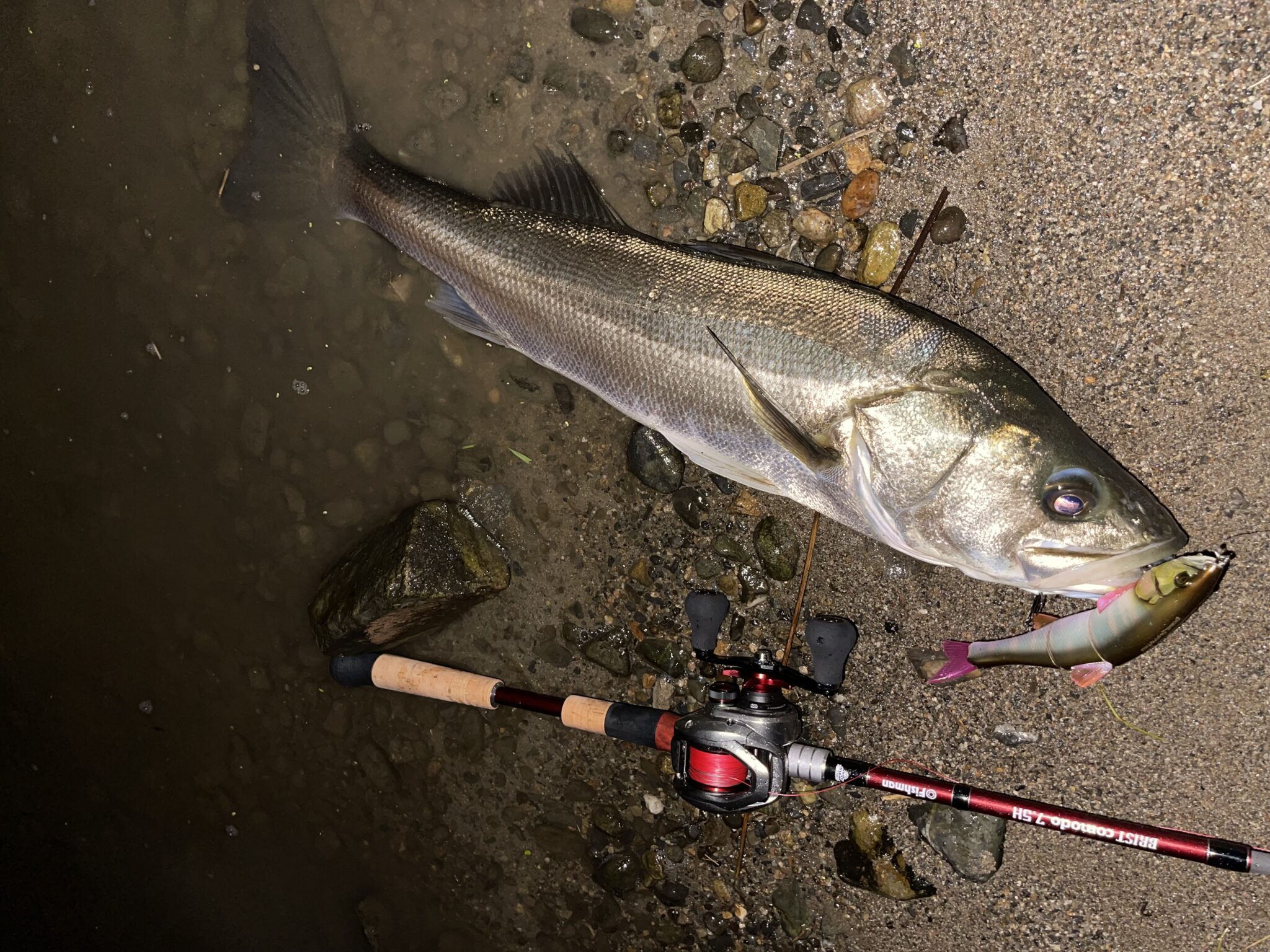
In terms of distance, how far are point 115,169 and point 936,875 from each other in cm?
494

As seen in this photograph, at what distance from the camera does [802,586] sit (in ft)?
9.62

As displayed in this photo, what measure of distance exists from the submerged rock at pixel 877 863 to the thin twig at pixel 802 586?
71 centimetres

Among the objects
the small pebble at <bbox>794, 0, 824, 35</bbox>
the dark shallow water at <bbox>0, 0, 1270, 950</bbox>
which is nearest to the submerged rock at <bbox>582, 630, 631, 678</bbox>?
the dark shallow water at <bbox>0, 0, 1270, 950</bbox>

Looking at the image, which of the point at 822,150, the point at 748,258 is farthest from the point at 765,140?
the point at 748,258

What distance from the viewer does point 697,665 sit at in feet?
10.6

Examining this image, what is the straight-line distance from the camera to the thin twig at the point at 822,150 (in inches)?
110

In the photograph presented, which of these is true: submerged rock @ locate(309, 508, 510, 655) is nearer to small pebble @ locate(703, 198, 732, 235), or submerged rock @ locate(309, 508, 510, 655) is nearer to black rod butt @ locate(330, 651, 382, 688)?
black rod butt @ locate(330, 651, 382, 688)

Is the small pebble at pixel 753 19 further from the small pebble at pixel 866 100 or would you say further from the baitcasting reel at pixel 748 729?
the baitcasting reel at pixel 748 729

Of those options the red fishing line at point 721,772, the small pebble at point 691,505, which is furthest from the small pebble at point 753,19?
the red fishing line at point 721,772

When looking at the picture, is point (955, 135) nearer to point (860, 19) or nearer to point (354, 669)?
point (860, 19)

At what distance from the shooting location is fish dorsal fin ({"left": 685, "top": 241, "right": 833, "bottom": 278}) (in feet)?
8.14

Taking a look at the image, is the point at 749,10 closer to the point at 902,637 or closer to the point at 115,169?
the point at 902,637

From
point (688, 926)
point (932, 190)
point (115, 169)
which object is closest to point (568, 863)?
point (688, 926)

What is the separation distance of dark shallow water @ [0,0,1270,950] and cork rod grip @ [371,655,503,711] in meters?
0.29
